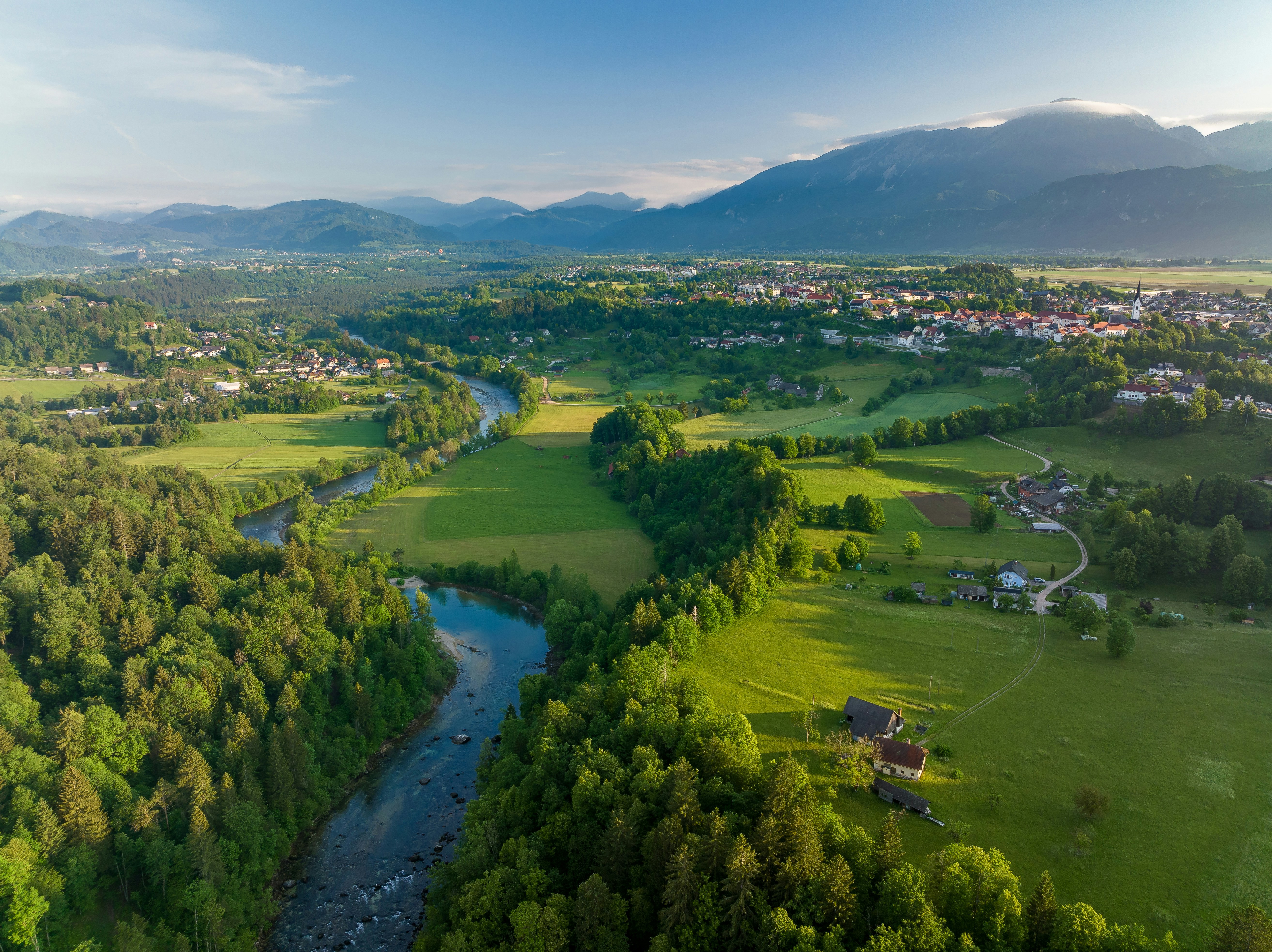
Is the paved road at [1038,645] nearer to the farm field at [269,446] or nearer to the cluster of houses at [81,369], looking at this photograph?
the farm field at [269,446]

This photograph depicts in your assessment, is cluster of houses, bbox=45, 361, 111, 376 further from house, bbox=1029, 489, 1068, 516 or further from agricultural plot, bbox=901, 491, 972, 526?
house, bbox=1029, 489, 1068, 516

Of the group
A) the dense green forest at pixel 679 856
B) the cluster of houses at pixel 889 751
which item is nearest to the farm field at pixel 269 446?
the dense green forest at pixel 679 856

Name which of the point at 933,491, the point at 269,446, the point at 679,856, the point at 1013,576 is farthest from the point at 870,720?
the point at 269,446

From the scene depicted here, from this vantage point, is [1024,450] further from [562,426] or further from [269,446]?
[269,446]

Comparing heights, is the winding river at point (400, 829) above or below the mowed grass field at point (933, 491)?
below

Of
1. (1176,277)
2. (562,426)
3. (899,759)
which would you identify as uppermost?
(1176,277)

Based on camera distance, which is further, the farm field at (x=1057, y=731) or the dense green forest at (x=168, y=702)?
the dense green forest at (x=168, y=702)

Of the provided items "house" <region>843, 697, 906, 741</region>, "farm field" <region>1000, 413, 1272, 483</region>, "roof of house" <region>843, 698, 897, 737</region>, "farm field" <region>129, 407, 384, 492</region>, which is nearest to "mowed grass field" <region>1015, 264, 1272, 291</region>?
"farm field" <region>1000, 413, 1272, 483</region>
